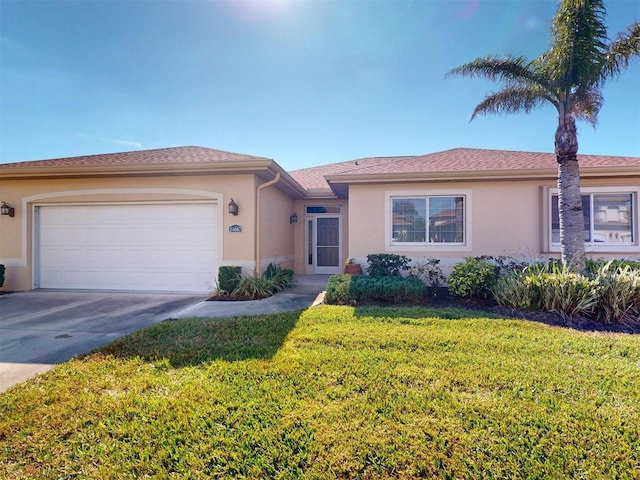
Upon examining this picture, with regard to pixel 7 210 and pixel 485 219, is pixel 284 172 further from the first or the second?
pixel 7 210

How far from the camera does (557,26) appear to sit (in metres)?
6.25

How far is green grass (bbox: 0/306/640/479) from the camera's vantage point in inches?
81.3

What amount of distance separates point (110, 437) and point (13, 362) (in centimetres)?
272

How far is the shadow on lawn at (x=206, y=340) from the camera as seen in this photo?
3828mm

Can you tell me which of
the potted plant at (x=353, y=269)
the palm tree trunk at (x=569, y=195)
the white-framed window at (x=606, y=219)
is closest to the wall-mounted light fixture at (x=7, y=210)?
the potted plant at (x=353, y=269)

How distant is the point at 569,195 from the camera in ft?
21.8

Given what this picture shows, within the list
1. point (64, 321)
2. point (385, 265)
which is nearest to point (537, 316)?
point (385, 265)

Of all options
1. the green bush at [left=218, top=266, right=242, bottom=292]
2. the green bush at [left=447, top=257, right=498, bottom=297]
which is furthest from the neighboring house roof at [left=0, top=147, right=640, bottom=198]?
the green bush at [left=447, top=257, right=498, bottom=297]

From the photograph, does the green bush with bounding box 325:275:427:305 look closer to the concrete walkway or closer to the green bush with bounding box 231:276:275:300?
the concrete walkway

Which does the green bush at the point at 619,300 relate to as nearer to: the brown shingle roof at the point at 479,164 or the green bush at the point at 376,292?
the green bush at the point at 376,292

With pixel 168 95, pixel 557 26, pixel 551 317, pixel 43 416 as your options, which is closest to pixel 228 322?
pixel 43 416

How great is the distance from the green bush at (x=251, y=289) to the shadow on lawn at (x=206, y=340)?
6.74ft

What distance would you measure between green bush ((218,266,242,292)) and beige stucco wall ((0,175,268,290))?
472 mm

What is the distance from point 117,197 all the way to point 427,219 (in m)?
9.44
